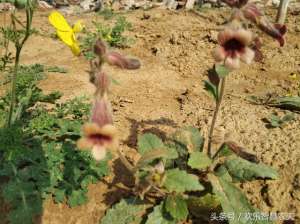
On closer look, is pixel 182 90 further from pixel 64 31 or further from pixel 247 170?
pixel 247 170

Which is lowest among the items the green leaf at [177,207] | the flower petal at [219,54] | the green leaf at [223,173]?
the green leaf at [177,207]

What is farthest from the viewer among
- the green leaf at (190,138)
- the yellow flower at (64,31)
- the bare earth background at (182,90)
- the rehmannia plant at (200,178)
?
the yellow flower at (64,31)

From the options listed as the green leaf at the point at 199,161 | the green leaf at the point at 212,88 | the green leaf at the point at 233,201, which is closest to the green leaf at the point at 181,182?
the green leaf at the point at 199,161

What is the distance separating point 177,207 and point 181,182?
0.17 m

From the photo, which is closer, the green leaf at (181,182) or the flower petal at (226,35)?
the flower petal at (226,35)

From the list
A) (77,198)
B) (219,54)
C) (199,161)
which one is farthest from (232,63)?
(77,198)

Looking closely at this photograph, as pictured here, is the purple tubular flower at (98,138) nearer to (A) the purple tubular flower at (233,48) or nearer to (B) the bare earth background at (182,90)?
(A) the purple tubular flower at (233,48)

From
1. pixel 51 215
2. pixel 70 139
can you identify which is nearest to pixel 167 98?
pixel 70 139

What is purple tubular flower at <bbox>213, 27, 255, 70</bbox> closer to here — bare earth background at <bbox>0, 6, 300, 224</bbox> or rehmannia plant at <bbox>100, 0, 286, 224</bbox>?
rehmannia plant at <bbox>100, 0, 286, 224</bbox>

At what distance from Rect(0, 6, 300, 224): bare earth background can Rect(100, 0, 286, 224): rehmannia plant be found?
185 millimetres

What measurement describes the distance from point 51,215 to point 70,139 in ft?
2.12

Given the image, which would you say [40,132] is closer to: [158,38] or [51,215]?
[51,215]

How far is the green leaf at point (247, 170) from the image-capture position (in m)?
2.86

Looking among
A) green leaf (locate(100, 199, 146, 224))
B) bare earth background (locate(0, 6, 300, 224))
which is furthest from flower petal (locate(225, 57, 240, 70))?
green leaf (locate(100, 199, 146, 224))
